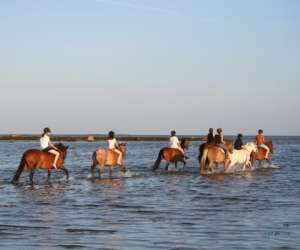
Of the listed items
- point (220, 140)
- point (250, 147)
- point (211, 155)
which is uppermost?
point (220, 140)

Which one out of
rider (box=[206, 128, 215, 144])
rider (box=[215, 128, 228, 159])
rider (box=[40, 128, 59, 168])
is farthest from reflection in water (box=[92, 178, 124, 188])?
rider (box=[206, 128, 215, 144])

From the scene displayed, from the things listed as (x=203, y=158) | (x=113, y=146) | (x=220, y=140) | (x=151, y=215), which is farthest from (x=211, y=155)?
(x=151, y=215)

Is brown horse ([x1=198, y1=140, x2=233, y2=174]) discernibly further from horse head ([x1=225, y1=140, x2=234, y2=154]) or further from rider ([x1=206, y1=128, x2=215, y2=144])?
rider ([x1=206, y1=128, x2=215, y2=144])

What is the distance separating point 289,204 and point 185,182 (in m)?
8.40

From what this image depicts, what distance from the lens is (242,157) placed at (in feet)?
102

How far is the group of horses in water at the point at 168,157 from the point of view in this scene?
80.0ft

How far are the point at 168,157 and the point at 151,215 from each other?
16.1m

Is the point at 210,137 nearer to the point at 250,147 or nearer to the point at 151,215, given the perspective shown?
the point at 250,147

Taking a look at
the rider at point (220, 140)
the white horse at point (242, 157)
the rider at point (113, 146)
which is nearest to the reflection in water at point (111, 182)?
the rider at point (113, 146)

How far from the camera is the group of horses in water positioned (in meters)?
24.4

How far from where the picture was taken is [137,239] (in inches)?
456

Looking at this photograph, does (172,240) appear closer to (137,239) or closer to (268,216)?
(137,239)

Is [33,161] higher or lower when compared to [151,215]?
higher

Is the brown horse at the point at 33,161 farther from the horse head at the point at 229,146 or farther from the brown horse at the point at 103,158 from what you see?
the horse head at the point at 229,146
